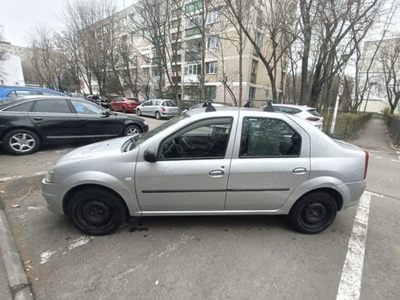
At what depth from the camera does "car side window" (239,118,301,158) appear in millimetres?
Answer: 2865

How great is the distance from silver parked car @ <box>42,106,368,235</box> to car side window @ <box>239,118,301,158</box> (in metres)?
0.01

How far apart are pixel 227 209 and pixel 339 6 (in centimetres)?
1134

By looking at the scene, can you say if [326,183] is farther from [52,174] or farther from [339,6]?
[339,6]

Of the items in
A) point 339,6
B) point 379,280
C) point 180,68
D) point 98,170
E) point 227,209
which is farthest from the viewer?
point 180,68

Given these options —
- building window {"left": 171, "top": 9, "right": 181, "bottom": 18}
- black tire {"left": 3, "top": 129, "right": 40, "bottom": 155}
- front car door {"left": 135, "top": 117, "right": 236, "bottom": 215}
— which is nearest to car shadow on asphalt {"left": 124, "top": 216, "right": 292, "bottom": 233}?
front car door {"left": 135, "top": 117, "right": 236, "bottom": 215}

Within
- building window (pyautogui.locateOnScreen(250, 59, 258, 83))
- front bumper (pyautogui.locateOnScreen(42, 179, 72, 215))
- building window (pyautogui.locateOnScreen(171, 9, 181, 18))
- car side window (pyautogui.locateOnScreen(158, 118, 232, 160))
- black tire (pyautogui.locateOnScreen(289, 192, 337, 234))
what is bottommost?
black tire (pyautogui.locateOnScreen(289, 192, 337, 234))

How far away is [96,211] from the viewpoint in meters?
→ 2.94

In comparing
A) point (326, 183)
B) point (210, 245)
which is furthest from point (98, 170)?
point (326, 183)

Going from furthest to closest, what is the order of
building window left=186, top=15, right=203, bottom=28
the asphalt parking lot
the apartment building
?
the apartment building
building window left=186, top=15, right=203, bottom=28
the asphalt parking lot

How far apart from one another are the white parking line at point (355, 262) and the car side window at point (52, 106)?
707 cm

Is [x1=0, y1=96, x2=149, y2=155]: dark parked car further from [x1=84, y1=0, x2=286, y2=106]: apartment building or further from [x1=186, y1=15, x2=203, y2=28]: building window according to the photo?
[x1=84, y1=0, x2=286, y2=106]: apartment building

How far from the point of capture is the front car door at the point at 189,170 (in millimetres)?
2777

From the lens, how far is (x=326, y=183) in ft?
9.59

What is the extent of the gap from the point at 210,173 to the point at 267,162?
2.34ft
